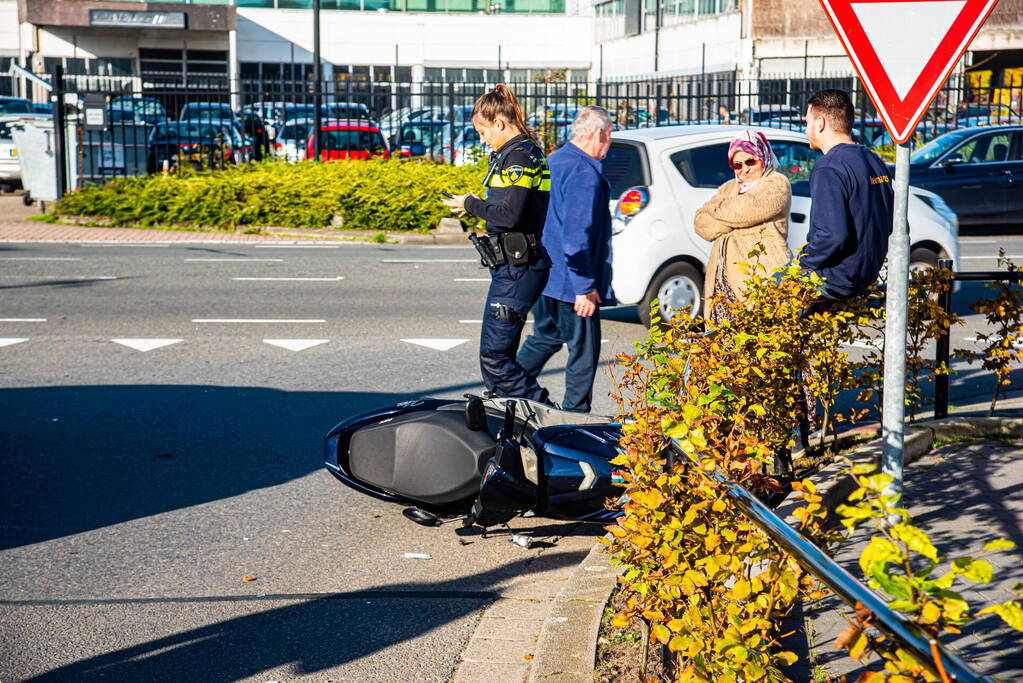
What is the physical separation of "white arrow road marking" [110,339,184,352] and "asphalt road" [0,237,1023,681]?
0.11 ft

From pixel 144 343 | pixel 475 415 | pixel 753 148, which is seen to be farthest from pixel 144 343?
pixel 753 148

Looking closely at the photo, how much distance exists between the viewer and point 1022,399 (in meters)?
7.27

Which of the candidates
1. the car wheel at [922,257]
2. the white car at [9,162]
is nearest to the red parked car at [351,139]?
the white car at [9,162]

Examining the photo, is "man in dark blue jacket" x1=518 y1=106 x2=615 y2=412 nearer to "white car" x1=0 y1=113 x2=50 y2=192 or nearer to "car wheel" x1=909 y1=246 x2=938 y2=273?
"car wheel" x1=909 y1=246 x2=938 y2=273

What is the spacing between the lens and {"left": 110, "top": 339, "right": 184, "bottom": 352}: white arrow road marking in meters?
9.18

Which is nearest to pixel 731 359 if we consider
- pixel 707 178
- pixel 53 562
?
pixel 53 562

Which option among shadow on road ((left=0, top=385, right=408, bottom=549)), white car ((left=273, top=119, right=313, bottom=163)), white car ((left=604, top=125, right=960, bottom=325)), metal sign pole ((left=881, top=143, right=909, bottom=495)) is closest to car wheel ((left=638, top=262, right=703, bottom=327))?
white car ((left=604, top=125, right=960, bottom=325))

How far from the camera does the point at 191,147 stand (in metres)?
20.8

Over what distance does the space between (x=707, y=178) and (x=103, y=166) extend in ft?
45.9

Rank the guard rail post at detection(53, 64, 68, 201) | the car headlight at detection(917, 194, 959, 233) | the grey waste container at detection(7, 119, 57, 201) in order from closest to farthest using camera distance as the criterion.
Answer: the car headlight at detection(917, 194, 959, 233) → the guard rail post at detection(53, 64, 68, 201) → the grey waste container at detection(7, 119, 57, 201)

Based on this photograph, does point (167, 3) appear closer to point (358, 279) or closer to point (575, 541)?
point (358, 279)

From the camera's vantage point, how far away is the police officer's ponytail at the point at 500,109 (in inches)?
232

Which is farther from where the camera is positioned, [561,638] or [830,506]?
[830,506]

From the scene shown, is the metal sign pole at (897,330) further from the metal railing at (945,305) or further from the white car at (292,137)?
the white car at (292,137)
